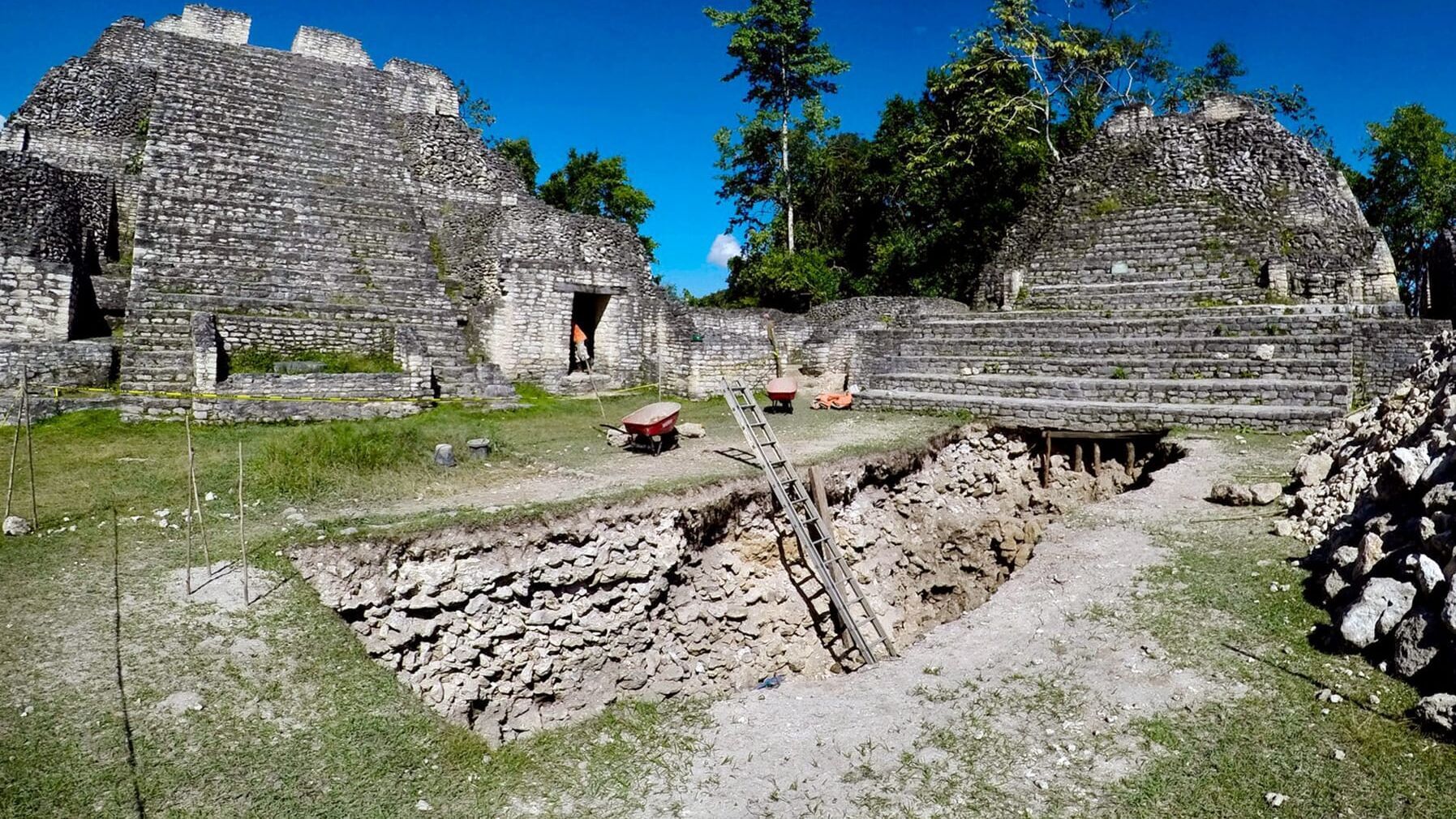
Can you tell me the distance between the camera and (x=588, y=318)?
18469mm

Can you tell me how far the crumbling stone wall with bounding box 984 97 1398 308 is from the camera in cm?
1550

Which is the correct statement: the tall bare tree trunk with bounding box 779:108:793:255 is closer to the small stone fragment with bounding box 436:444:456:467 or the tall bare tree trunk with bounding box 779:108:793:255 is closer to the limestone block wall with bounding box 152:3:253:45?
the limestone block wall with bounding box 152:3:253:45

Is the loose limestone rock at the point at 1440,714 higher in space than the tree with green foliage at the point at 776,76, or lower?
lower

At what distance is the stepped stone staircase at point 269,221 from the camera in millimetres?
12945

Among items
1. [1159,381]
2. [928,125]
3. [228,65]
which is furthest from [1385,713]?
[928,125]

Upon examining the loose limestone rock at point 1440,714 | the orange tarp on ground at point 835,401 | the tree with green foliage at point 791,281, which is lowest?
the loose limestone rock at point 1440,714

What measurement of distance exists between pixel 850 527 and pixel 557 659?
155 inches

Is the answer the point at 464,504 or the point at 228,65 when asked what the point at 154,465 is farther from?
the point at 228,65

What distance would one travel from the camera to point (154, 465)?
27.5 ft

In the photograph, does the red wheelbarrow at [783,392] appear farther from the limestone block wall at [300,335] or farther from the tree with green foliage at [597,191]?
the tree with green foliage at [597,191]

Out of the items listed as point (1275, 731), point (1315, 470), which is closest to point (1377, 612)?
point (1275, 731)

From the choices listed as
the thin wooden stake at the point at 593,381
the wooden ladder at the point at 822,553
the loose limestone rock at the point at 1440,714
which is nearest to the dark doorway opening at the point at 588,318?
the thin wooden stake at the point at 593,381

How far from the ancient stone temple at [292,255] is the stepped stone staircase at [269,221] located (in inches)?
1.8

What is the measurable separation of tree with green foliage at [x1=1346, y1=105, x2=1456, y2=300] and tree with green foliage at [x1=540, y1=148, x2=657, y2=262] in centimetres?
2438
